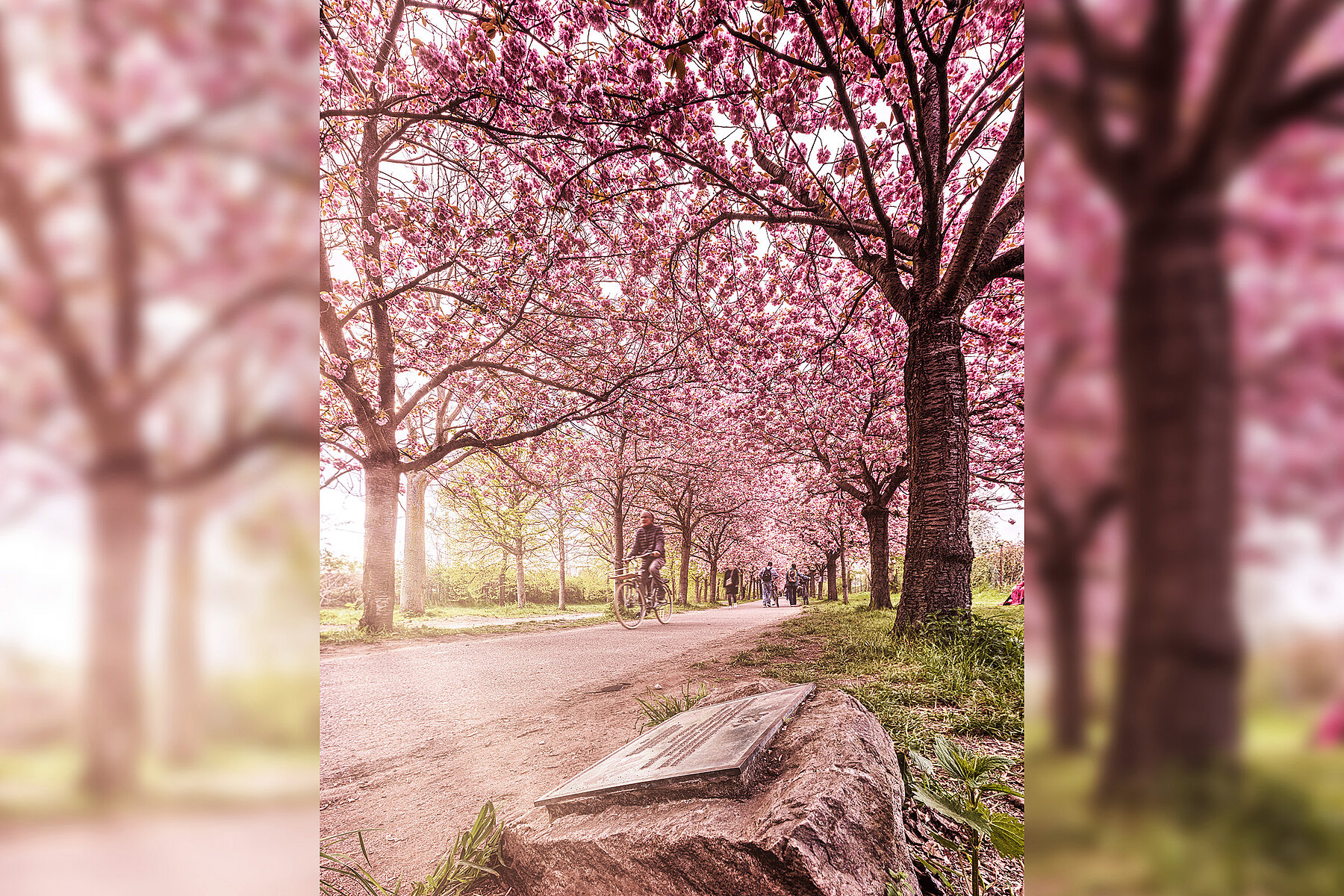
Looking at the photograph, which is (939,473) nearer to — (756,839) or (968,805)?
(968,805)

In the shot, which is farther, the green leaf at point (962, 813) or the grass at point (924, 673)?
the grass at point (924, 673)

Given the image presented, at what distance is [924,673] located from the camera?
419 centimetres

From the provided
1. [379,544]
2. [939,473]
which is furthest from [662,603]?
[939,473]

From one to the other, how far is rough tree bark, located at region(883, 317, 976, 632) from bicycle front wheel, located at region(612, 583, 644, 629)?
6.18m

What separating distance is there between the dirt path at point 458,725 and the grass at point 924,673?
0.78 meters

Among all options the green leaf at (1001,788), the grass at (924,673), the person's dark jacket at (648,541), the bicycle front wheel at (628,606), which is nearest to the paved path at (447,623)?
the bicycle front wheel at (628,606)

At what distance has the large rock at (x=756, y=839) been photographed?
55.0 inches

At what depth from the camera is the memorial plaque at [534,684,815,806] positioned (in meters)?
1.76
